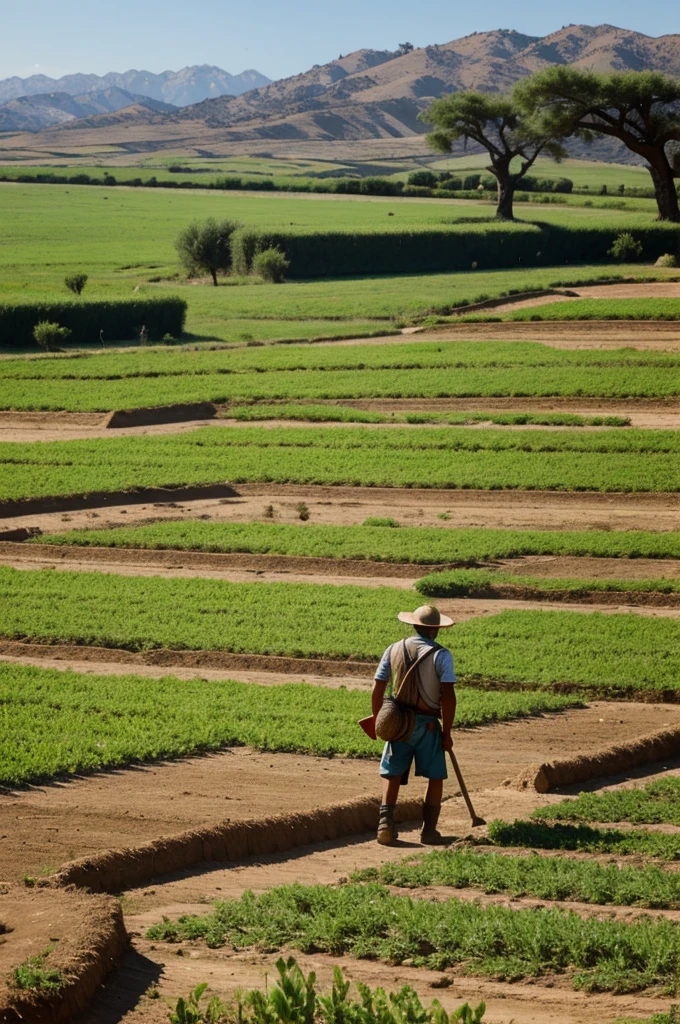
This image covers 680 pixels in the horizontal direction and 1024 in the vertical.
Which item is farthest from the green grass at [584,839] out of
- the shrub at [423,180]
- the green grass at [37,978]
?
Answer: the shrub at [423,180]

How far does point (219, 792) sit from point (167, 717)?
2060 mm

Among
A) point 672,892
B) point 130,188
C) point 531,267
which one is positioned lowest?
point 672,892

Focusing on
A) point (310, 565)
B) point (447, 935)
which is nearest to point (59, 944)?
point (447, 935)

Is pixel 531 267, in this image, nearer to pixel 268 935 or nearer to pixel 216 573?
pixel 216 573

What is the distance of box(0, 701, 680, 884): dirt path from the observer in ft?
34.1

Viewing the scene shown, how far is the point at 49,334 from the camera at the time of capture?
4303cm

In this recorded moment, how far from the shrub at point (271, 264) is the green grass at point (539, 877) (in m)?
52.2

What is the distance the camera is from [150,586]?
19625 millimetres

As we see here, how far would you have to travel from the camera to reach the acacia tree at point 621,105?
59562mm

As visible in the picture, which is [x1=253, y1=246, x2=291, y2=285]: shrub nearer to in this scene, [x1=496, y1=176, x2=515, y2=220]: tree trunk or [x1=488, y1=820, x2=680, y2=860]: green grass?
[x1=496, y1=176, x2=515, y2=220]: tree trunk

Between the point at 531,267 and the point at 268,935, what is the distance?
5826 cm

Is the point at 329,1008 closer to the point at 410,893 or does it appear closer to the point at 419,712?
the point at 410,893

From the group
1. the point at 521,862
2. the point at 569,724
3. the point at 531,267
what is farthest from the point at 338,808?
the point at 531,267

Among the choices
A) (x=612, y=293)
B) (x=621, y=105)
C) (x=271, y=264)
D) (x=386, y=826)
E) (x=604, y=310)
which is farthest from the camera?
(x=621, y=105)
